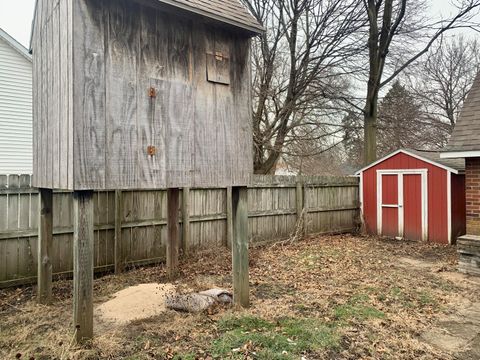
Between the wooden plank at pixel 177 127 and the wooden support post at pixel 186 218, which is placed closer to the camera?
the wooden plank at pixel 177 127

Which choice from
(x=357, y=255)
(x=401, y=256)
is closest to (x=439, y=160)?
(x=401, y=256)

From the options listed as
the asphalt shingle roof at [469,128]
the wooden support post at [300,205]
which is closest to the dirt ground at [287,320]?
the asphalt shingle roof at [469,128]

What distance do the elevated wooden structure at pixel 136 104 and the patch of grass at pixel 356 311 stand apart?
1.26m

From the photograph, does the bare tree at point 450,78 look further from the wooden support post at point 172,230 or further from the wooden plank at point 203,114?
the wooden plank at point 203,114

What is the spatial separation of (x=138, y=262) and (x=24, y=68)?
953cm

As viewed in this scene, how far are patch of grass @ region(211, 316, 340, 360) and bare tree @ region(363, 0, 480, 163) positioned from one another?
10.6m

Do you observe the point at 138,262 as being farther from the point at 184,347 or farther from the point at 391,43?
the point at 391,43

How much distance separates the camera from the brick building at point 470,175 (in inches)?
267

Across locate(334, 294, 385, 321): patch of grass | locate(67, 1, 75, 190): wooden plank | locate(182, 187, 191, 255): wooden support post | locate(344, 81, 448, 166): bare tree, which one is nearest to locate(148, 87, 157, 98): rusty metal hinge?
locate(67, 1, 75, 190): wooden plank

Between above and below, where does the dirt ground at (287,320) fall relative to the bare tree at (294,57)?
below

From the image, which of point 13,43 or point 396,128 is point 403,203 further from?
point 13,43

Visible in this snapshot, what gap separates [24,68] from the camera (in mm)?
12312

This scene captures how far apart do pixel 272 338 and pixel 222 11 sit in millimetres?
3738

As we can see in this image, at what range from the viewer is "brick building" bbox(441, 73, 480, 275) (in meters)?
6.79
